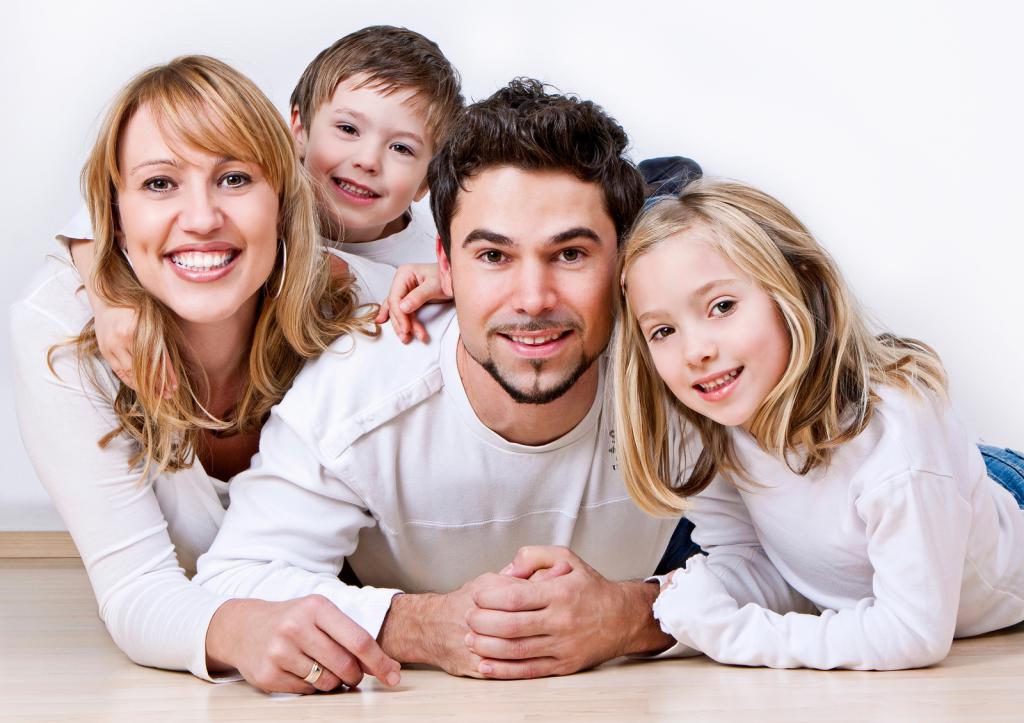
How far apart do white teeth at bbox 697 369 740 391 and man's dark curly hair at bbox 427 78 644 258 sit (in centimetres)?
33

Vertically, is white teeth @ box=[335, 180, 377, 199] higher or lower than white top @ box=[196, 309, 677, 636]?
higher

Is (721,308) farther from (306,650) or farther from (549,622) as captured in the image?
(306,650)

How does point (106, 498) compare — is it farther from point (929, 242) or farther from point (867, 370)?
point (929, 242)

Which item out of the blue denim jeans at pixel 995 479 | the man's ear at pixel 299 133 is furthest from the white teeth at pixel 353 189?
the blue denim jeans at pixel 995 479

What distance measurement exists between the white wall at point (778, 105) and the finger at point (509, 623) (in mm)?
1753

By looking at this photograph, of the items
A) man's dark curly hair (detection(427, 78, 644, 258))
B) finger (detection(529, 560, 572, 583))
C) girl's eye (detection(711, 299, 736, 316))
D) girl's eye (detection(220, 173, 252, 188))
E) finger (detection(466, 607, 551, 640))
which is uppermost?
man's dark curly hair (detection(427, 78, 644, 258))

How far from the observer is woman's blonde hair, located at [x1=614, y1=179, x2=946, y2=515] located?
6.64 feet

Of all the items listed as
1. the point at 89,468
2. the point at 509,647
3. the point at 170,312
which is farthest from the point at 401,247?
the point at 509,647

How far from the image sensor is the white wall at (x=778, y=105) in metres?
3.41

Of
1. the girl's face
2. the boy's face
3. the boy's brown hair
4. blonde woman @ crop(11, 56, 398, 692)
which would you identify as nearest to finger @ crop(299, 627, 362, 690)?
blonde woman @ crop(11, 56, 398, 692)

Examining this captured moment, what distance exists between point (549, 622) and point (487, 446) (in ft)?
1.30

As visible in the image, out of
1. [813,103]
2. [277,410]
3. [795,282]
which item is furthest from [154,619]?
[813,103]

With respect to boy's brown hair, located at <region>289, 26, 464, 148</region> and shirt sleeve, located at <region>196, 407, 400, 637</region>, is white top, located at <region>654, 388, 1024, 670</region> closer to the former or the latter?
shirt sleeve, located at <region>196, 407, 400, 637</region>

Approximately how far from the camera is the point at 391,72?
2.71 metres
